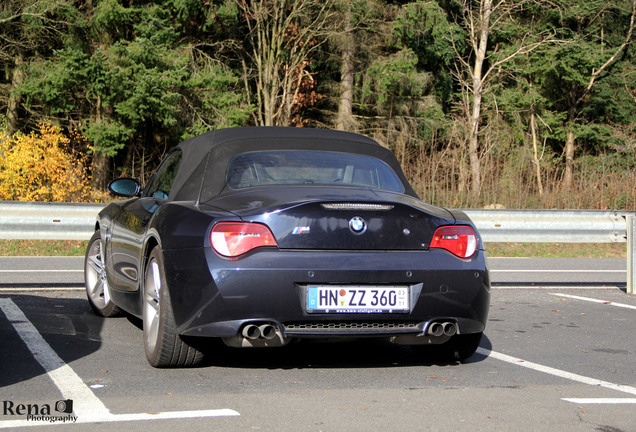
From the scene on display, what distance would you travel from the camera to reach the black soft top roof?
5.66 m

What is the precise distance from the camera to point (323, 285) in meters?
4.99

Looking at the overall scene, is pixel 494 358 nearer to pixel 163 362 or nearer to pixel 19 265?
pixel 163 362

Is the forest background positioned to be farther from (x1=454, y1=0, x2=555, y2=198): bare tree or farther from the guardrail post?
the guardrail post

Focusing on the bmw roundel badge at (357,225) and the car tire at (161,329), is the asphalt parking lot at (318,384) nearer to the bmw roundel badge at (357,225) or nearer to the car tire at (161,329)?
the car tire at (161,329)

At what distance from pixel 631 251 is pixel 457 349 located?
465 cm

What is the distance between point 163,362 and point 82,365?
540mm

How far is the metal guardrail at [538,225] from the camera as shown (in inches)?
358

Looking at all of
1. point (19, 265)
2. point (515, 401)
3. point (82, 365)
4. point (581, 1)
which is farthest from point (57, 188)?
point (581, 1)

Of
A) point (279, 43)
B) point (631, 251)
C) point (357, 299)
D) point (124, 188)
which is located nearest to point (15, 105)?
point (279, 43)

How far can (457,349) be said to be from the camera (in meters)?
5.82

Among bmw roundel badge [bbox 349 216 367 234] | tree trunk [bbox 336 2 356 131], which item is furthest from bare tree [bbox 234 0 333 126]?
bmw roundel badge [bbox 349 216 367 234]

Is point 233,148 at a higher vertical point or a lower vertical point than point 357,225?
higher

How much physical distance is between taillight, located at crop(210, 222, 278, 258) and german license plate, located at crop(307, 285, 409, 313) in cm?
38

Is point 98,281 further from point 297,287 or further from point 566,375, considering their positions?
point 566,375
